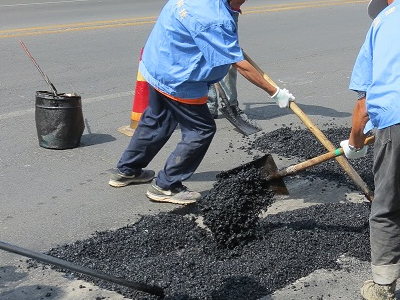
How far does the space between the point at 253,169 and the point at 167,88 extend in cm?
94

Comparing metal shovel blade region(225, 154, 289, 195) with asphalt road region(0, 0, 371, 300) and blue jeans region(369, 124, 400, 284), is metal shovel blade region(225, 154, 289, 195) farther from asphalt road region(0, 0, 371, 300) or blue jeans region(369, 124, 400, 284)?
blue jeans region(369, 124, 400, 284)

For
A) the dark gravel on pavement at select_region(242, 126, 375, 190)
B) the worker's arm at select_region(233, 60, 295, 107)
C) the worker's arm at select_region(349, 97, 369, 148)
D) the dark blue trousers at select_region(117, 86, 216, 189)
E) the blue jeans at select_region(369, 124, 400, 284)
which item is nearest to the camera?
the blue jeans at select_region(369, 124, 400, 284)

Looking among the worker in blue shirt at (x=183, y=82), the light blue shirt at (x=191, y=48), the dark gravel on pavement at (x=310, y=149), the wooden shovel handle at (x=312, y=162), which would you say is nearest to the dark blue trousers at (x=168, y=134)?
the worker in blue shirt at (x=183, y=82)

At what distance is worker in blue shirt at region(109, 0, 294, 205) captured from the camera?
17.2 feet

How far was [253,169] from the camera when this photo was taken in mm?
5523

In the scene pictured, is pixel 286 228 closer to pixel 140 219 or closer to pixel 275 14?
pixel 140 219

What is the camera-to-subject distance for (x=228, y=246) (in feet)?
16.3

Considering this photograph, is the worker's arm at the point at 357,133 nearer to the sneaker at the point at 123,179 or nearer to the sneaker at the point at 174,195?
Result: the sneaker at the point at 174,195

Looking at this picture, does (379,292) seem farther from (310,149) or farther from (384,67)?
(310,149)

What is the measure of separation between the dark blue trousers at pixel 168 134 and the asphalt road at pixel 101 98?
285mm

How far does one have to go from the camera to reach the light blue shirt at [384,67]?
3746mm

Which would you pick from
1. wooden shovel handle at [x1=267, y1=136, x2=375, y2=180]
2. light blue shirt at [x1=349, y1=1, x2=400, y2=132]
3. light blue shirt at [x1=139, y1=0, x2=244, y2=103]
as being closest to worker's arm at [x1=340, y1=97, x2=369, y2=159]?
light blue shirt at [x1=349, y1=1, x2=400, y2=132]

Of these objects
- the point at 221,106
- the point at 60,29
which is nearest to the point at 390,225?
the point at 221,106

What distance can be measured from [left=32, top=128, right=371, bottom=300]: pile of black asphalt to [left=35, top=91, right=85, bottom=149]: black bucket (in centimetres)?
180
